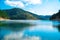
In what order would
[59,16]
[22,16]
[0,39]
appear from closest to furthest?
[0,39] < [59,16] < [22,16]

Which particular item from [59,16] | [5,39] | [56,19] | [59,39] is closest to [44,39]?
[59,39]

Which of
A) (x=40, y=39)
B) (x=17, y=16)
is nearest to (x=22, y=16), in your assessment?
(x=17, y=16)

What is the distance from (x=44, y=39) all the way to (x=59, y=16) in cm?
2137

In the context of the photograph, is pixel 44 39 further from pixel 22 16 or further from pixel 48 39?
pixel 22 16

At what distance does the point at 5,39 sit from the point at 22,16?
23048mm

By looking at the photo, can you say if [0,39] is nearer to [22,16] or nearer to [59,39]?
[59,39]

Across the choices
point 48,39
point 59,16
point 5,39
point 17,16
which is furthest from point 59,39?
point 17,16

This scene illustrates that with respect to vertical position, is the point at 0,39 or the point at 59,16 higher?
the point at 59,16

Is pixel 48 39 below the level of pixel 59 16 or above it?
below

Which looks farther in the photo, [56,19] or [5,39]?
[56,19]

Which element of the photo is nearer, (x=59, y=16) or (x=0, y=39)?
(x=0, y=39)

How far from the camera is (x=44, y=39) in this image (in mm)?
8375

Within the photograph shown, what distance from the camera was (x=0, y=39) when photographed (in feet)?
26.2

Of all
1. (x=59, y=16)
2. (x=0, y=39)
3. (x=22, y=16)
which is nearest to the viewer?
(x=0, y=39)
